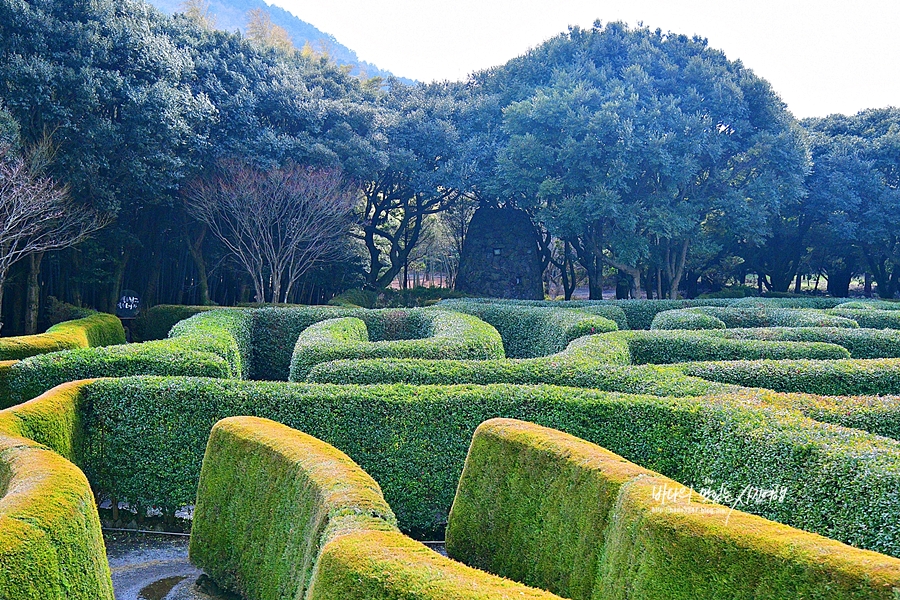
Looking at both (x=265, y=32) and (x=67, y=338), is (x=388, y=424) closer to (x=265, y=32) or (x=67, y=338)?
(x=67, y=338)

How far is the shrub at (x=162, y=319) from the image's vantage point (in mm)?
19275

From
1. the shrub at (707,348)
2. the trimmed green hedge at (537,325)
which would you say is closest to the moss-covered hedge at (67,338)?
the trimmed green hedge at (537,325)

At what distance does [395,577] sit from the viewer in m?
2.76

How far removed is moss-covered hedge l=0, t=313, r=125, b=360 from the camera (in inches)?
437

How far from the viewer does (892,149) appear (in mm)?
29375

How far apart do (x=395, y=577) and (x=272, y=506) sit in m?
2.39

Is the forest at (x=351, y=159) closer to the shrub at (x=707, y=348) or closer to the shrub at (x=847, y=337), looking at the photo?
the shrub at (x=847, y=337)

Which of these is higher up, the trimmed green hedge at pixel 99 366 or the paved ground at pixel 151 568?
the trimmed green hedge at pixel 99 366

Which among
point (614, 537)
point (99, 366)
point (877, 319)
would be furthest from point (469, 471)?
point (877, 319)

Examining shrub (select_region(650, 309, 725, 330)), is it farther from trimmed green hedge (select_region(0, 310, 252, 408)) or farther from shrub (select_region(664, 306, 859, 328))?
trimmed green hedge (select_region(0, 310, 252, 408))

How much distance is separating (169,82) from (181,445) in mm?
16129

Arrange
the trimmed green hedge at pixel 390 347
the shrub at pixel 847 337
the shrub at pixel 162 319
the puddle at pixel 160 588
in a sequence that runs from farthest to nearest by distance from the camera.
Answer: the shrub at pixel 162 319, the shrub at pixel 847 337, the trimmed green hedge at pixel 390 347, the puddle at pixel 160 588

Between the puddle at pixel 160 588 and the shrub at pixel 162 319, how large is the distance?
14189 mm

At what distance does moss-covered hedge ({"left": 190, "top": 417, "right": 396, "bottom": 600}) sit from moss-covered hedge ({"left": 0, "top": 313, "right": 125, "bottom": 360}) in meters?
7.08
